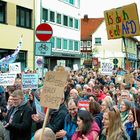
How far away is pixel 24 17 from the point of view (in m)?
36.8

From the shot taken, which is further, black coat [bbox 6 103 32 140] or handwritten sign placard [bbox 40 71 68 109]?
black coat [bbox 6 103 32 140]

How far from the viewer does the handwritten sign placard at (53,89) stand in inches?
218

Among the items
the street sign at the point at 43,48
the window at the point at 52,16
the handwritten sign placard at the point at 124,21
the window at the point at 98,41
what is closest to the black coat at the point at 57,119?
the handwritten sign placard at the point at 124,21

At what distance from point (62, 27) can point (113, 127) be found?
140 feet

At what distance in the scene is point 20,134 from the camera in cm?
785

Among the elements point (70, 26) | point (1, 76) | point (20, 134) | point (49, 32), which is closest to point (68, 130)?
point (20, 134)

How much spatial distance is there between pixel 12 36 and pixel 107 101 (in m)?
27.1

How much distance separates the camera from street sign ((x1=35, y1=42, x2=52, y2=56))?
11.7 m

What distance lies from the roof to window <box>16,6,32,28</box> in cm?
4364

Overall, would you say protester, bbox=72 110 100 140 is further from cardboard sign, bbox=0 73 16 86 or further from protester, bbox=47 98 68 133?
cardboard sign, bbox=0 73 16 86

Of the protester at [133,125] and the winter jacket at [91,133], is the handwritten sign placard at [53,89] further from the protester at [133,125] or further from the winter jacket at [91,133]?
the protester at [133,125]

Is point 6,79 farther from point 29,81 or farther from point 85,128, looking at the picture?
point 85,128

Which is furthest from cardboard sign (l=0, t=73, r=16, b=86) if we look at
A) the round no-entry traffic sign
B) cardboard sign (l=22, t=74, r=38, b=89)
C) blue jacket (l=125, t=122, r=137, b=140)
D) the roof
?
the roof

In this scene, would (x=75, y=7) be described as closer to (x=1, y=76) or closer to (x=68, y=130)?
(x=1, y=76)
